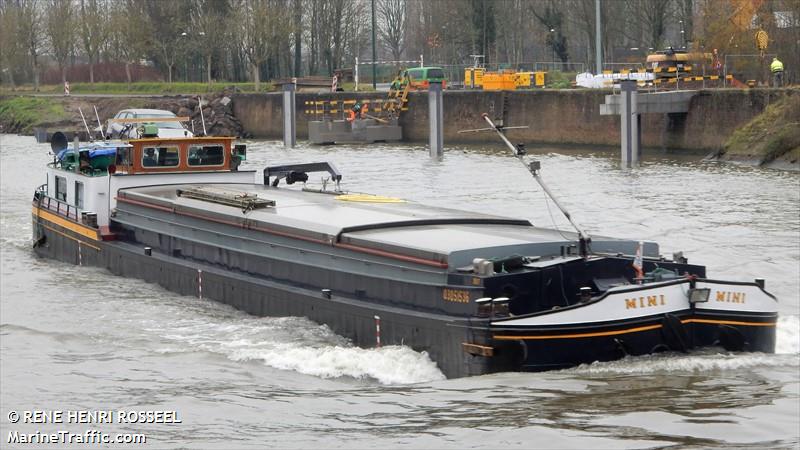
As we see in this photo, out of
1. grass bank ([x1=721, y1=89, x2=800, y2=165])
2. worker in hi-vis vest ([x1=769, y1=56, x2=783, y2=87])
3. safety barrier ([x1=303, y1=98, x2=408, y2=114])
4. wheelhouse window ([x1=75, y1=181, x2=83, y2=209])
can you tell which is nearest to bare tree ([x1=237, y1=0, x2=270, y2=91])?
safety barrier ([x1=303, y1=98, x2=408, y2=114])

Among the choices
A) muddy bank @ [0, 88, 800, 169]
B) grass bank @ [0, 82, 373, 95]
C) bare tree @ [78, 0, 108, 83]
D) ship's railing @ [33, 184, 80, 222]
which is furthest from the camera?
bare tree @ [78, 0, 108, 83]

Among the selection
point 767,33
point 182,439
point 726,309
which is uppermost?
point 767,33

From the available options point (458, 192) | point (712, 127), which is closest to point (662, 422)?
point (458, 192)

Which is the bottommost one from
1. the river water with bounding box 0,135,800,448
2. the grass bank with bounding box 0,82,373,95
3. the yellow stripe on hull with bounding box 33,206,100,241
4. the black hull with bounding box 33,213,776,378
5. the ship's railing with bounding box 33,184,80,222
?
the river water with bounding box 0,135,800,448

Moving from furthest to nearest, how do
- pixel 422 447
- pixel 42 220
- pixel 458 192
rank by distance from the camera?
1. pixel 458 192
2. pixel 42 220
3. pixel 422 447

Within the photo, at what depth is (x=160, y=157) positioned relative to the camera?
84.4 ft

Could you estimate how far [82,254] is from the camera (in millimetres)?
26188

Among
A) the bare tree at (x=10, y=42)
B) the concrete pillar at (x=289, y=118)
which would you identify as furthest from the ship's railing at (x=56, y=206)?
the bare tree at (x=10, y=42)

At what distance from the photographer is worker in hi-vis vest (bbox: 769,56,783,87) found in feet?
157

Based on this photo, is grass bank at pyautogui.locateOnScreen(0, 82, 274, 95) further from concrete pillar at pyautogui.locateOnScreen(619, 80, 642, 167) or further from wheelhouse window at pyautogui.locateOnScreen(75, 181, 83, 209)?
wheelhouse window at pyautogui.locateOnScreen(75, 181, 83, 209)

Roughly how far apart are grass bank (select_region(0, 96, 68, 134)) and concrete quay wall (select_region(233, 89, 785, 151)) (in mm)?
12316

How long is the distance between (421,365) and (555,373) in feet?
5.67

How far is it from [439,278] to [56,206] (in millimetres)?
14230

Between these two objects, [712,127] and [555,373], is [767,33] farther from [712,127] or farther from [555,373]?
[555,373]
